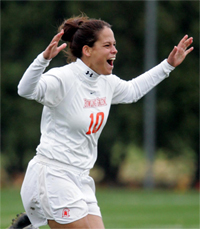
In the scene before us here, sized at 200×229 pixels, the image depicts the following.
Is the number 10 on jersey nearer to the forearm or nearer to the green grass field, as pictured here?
the forearm

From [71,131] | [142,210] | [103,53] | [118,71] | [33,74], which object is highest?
[118,71]

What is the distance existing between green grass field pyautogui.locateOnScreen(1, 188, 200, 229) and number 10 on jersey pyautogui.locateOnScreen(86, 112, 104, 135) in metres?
4.06

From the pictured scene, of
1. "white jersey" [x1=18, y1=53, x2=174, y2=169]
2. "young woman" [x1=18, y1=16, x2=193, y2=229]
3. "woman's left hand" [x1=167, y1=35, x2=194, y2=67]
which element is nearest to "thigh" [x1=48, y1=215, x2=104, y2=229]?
"young woman" [x1=18, y1=16, x2=193, y2=229]

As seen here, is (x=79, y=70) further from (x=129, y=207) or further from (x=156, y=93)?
(x=156, y=93)

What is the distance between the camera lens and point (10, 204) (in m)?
11.9

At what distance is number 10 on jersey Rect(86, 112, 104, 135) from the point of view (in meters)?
4.39

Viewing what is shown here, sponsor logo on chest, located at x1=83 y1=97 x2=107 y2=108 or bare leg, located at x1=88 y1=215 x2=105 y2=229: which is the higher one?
sponsor logo on chest, located at x1=83 y1=97 x2=107 y2=108

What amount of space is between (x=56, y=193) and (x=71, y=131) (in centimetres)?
48

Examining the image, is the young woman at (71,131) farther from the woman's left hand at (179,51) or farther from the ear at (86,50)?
the woman's left hand at (179,51)

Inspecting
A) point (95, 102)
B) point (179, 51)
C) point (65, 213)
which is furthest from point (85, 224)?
point (179, 51)

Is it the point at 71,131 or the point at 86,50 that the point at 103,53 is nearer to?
the point at 86,50

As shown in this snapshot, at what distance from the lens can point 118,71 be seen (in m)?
17.8

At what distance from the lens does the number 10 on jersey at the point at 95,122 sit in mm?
4387

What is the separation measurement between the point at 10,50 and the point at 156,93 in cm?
498
